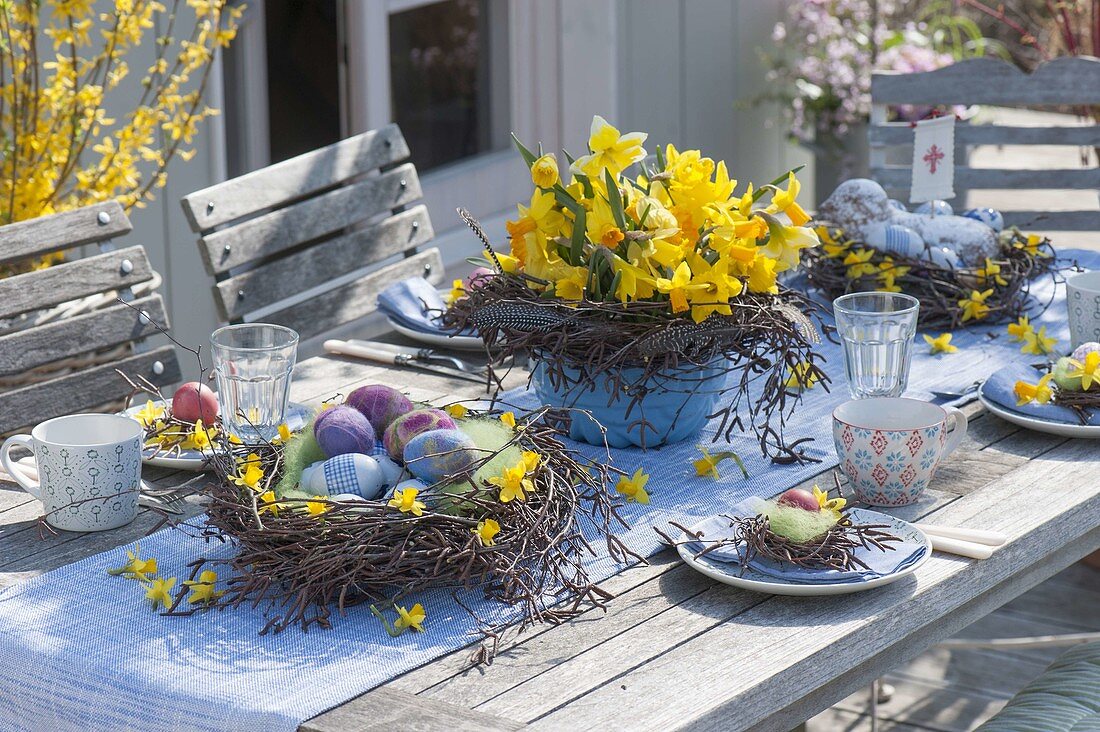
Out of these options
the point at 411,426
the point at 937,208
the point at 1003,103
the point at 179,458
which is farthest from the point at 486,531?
the point at 1003,103

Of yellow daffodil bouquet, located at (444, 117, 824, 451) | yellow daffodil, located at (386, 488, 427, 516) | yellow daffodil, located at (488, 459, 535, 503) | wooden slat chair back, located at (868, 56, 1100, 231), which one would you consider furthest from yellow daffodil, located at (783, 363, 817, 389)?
wooden slat chair back, located at (868, 56, 1100, 231)

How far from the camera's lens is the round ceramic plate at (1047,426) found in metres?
1.56

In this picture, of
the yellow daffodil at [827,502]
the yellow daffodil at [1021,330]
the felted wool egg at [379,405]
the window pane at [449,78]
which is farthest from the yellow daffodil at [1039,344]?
the window pane at [449,78]

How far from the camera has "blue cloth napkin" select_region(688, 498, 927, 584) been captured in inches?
47.6

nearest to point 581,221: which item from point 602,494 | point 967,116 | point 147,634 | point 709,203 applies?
point 709,203

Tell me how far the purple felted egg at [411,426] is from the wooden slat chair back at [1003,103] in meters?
1.73

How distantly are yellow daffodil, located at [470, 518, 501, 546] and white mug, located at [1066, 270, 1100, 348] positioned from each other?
0.92 metres

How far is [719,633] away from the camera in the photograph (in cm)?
116

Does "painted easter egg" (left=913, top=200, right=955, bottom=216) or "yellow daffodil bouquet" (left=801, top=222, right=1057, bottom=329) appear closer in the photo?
"yellow daffodil bouquet" (left=801, top=222, right=1057, bottom=329)

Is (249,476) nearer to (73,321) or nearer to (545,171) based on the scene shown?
(545,171)

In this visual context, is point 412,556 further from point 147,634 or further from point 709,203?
point 709,203

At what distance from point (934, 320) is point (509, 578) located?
1.01 meters

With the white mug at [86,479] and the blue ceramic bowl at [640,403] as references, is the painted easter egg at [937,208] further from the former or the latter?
the white mug at [86,479]

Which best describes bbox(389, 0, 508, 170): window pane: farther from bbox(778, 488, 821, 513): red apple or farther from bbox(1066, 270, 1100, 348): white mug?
bbox(778, 488, 821, 513): red apple
